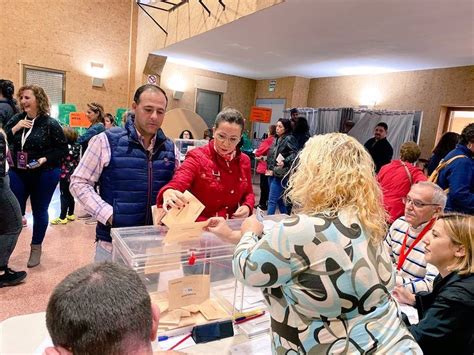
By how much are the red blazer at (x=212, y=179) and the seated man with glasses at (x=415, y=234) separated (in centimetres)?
82

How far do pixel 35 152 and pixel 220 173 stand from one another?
194 cm

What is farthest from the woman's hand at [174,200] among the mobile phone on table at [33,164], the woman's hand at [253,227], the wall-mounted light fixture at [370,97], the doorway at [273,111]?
the doorway at [273,111]

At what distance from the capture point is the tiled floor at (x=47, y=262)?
7.83 feet

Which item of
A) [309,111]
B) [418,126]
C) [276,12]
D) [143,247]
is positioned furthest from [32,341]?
[309,111]

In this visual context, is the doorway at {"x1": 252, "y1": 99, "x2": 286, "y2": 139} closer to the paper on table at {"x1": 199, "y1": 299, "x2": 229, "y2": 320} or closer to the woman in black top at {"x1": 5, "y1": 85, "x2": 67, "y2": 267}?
the woman in black top at {"x1": 5, "y1": 85, "x2": 67, "y2": 267}

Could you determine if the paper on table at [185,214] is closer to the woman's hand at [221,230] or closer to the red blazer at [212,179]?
the woman's hand at [221,230]

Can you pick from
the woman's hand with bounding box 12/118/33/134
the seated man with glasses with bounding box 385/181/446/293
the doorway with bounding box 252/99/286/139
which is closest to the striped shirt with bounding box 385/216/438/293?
the seated man with glasses with bounding box 385/181/446/293

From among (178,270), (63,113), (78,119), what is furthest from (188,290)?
(63,113)

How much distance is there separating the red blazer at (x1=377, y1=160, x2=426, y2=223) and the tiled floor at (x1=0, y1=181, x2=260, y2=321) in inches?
105

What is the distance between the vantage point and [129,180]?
1.52 metres

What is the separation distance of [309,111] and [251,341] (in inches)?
240

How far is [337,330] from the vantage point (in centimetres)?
86

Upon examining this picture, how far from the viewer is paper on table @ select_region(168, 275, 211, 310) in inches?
42.9

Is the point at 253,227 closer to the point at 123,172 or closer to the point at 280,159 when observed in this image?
the point at 123,172
